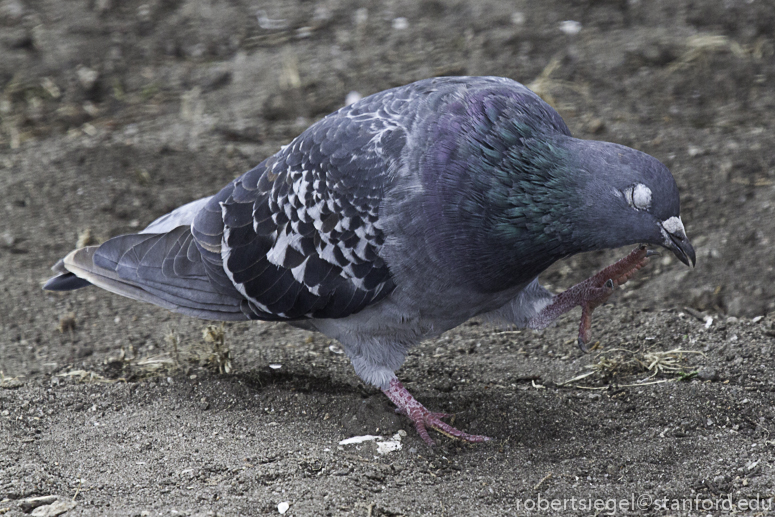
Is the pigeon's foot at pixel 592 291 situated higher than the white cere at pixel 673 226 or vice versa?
the white cere at pixel 673 226

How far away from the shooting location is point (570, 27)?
7688 millimetres

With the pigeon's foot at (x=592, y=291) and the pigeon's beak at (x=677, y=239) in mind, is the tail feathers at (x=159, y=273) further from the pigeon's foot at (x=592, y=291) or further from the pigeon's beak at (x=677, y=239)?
the pigeon's beak at (x=677, y=239)

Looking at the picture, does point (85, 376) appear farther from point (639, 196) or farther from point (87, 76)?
point (87, 76)

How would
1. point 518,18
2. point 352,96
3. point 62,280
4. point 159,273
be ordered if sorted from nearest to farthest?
point 159,273
point 62,280
point 352,96
point 518,18

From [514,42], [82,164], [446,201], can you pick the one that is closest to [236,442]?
[446,201]

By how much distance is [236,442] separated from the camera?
3.93 metres

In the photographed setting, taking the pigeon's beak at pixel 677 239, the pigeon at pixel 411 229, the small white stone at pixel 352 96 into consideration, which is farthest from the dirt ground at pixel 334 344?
the pigeon's beak at pixel 677 239

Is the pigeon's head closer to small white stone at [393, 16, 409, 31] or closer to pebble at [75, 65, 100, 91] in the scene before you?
small white stone at [393, 16, 409, 31]

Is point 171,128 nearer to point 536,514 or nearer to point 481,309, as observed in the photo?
point 481,309

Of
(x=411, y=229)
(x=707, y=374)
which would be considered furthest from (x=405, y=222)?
(x=707, y=374)

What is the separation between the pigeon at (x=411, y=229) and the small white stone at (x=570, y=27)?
3.99 metres

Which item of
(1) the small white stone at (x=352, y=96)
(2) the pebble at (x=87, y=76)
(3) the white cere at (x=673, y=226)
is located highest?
(3) the white cere at (x=673, y=226)

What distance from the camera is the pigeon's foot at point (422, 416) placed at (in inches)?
161

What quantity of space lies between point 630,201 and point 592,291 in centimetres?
102
